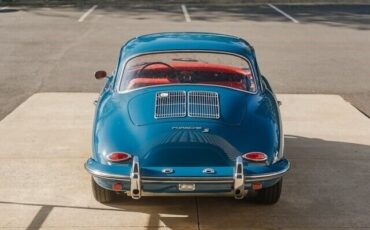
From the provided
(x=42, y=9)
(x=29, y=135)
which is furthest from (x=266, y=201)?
(x=42, y=9)

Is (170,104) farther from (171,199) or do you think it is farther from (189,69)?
(171,199)

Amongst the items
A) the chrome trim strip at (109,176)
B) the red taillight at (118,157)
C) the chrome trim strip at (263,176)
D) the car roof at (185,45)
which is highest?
the car roof at (185,45)

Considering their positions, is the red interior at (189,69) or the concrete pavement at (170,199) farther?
the red interior at (189,69)

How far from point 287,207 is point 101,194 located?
1780 mm

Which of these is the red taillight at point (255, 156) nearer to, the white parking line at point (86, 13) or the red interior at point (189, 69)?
the red interior at point (189, 69)

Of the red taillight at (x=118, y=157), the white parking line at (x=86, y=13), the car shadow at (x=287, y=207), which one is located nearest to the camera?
the red taillight at (x=118, y=157)

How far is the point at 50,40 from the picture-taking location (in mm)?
15719

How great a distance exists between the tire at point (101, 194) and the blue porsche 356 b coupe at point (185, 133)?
1 centimetres

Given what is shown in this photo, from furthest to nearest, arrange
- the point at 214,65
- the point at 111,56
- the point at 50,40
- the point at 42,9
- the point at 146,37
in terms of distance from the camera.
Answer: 1. the point at 42,9
2. the point at 50,40
3. the point at 111,56
4. the point at 146,37
5. the point at 214,65

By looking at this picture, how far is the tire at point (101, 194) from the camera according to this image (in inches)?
217

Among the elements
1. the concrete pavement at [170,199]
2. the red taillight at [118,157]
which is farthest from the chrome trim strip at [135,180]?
the concrete pavement at [170,199]

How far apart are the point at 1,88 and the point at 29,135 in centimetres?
296

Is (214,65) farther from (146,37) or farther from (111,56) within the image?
(111,56)

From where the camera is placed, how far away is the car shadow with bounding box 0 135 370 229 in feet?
17.2
